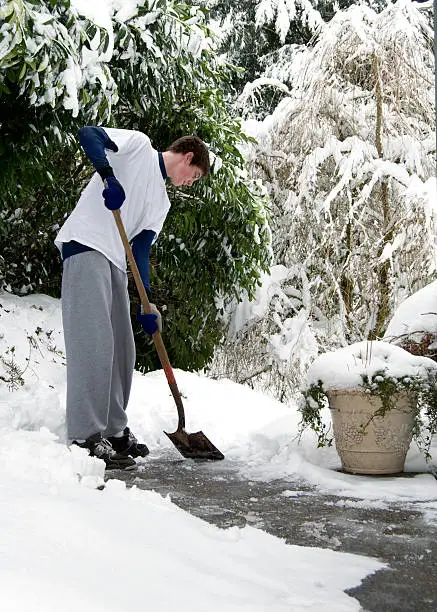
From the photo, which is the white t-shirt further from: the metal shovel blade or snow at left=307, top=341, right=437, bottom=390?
snow at left=307, top=341, right=437, bottom=390

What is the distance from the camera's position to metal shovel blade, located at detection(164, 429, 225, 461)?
3504mm

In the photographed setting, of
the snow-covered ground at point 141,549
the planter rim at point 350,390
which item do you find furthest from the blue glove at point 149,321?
the planter rim at point 350,390

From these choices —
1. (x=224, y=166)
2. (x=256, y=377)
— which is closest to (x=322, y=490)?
(x=224, y=166)

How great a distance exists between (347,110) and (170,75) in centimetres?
230

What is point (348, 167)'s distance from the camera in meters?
6.28

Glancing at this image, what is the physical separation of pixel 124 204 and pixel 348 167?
3369 millimetres

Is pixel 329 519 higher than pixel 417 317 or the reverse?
the reverse

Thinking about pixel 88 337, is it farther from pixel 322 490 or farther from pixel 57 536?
pixel 57 536

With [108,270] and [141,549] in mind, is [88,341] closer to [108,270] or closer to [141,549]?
[108,270]

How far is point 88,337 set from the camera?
3137 mm

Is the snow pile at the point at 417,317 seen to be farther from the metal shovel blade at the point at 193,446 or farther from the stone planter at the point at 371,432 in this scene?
the metal shovel blade at the point at 193,446

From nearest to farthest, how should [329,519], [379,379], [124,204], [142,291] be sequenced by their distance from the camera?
1. [329,519]
2. [379,379]
3. [124,204]
4. [142,291]

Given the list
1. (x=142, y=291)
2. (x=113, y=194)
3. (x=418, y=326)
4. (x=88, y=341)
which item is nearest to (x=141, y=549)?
(x=88, y=341)

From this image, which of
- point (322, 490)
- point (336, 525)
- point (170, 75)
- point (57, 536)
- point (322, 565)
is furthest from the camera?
point (170, 75)
